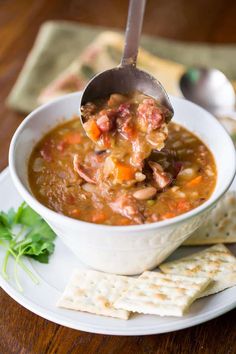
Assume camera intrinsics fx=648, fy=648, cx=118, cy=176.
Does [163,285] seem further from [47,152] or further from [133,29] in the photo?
[133,29]

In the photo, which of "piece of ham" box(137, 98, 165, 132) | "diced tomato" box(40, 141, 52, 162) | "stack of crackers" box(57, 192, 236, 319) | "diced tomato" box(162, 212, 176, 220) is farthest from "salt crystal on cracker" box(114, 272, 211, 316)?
"diced tomato" box(40, 141, 52, 162)

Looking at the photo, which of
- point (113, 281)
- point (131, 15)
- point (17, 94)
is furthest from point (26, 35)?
point (113, 281)

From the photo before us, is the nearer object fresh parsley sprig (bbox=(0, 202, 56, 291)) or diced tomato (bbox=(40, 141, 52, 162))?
fresh parsley sprig (bbox=(0, 202, 56, 291))

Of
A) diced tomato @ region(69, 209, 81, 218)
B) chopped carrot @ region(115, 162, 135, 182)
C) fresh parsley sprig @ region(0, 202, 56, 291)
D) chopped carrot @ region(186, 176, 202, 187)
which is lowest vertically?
fresh parsley sprig @ region(0, 202, 56, 291)

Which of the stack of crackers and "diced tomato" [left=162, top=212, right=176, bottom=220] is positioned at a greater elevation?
"diced tomato" [left=162, top=212, right=176, bottom=220]

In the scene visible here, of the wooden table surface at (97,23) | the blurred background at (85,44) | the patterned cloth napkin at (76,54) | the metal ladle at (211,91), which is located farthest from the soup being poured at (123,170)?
the patterned cloth napkin at (76,54)

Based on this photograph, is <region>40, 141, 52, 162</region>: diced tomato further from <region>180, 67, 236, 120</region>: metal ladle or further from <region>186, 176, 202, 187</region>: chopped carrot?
<region>180, 67, 236, 120</region>: metal ladle

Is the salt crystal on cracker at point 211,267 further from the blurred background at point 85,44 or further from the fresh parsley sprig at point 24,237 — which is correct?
the blurred background at point 85,44
